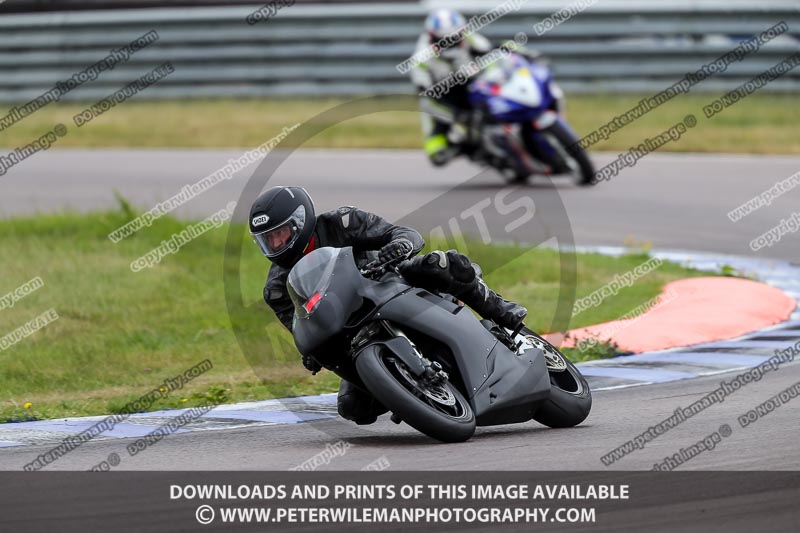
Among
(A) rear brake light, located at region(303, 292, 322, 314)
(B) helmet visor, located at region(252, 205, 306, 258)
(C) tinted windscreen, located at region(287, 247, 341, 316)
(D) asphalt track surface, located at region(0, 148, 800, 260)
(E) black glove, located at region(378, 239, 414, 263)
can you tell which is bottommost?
(D) asphalt track surface, located at region(0, 148, 800, 260)

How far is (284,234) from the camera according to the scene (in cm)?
646

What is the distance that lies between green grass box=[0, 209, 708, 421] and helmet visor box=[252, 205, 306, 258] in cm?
194

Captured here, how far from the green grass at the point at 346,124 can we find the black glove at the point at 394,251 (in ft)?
44.1

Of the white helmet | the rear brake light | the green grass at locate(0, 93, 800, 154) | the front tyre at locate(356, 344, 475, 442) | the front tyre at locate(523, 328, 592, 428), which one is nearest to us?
the front tyre at locate(356, 344, 475, 442)

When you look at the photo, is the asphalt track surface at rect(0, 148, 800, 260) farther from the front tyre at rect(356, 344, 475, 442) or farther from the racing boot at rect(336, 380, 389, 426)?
the front tyre at rect(356, 344, 475, 442)

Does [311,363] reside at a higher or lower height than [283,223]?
lower

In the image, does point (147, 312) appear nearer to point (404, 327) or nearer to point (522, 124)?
point (404, 327)

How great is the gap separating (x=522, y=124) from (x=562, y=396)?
10.0 m

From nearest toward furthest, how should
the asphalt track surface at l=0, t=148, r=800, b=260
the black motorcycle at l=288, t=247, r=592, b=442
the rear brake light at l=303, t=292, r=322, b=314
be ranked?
the black motorcycle at l=288, t=247, r=592, b=442
the rear brake light at l=303, t=292, r=322, b=314
the asphalt track surface at l=0, t=148, r=800, b=260

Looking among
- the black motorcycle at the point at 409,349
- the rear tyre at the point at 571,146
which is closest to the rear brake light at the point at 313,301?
the black motorcycle at the point at 409,349

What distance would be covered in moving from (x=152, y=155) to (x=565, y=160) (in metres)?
8.17

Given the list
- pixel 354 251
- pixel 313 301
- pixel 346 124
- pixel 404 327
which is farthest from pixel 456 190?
pixel 313 301

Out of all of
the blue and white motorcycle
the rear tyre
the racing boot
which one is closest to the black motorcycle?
the racing boot

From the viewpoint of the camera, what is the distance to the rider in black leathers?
6395 mm
